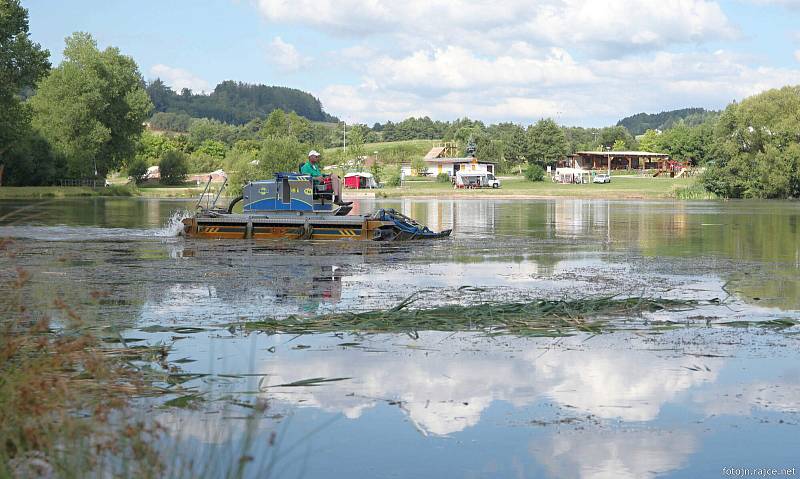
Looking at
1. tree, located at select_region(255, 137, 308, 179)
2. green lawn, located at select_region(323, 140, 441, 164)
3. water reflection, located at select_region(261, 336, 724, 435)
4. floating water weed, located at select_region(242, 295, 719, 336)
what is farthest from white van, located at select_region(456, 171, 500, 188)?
water reflection, located at select_region(261, 336, 724, 435)

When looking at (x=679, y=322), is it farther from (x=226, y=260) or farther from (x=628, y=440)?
(x=226, y=260)

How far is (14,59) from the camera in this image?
61.5m

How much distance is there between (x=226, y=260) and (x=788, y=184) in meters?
72.6

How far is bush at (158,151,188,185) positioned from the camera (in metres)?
119

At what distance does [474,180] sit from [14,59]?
59375mm

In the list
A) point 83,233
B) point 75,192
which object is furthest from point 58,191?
point 83,233

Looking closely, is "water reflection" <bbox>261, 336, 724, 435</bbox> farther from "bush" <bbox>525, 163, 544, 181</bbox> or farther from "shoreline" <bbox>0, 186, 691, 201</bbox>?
"bush" <bbox>525, 163, 544, 181</bbox>

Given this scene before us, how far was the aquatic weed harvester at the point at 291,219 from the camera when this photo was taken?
2694 centimetres

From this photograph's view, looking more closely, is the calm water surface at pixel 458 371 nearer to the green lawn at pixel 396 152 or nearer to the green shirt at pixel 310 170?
the green shirt at pixel 310 170

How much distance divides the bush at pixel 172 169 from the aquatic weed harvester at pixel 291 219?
93870 millimetres

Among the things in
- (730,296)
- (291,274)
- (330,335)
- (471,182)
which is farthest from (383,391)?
(471,182)

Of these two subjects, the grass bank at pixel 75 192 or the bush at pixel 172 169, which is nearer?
the grass bank at pixel 75 192

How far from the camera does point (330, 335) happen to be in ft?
37.1

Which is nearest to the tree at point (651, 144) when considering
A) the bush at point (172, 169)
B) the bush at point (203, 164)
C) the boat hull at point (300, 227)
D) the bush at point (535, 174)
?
the bush at point (535, 174)
